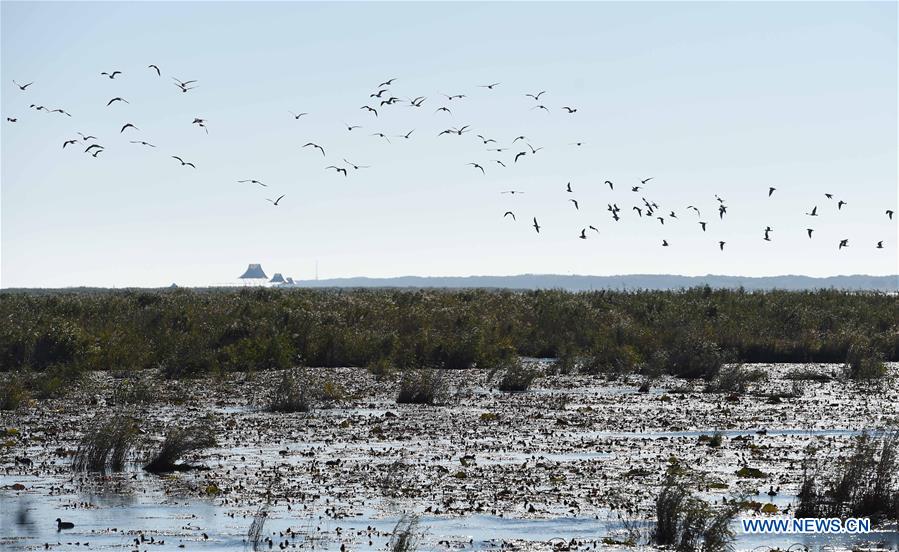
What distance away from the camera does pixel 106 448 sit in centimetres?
1789

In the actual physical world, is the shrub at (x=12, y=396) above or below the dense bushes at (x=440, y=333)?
below

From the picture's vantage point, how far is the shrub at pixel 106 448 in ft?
58.4

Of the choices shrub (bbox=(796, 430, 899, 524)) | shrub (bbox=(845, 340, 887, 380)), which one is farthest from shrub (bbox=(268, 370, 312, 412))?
shrub (bbox=(845, 340, 887, 380))

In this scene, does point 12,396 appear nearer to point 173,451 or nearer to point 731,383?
point 173,451

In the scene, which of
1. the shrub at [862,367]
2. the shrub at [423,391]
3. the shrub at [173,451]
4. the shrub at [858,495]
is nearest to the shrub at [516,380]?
the shrub at [423,391]

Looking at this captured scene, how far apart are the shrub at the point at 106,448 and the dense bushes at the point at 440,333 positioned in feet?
44.7

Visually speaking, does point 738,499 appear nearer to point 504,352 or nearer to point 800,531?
point 800,531

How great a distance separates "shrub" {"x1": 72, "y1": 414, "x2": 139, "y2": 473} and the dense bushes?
13.6 meters

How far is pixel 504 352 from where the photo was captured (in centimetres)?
3966

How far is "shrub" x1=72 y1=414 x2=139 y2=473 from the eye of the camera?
17.8m

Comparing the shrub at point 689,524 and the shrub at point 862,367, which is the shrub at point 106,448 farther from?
the shrub at point 862,367

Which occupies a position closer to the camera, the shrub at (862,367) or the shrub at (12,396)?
the shrub at (12,396)

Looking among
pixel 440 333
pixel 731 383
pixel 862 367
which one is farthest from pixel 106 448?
pixel 440 333

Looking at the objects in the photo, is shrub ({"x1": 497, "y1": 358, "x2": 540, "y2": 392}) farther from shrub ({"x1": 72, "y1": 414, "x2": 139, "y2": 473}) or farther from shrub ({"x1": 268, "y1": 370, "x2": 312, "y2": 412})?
shrub ({"x1": 72, "y1": 414, "x2": 139, "y2": 473})
